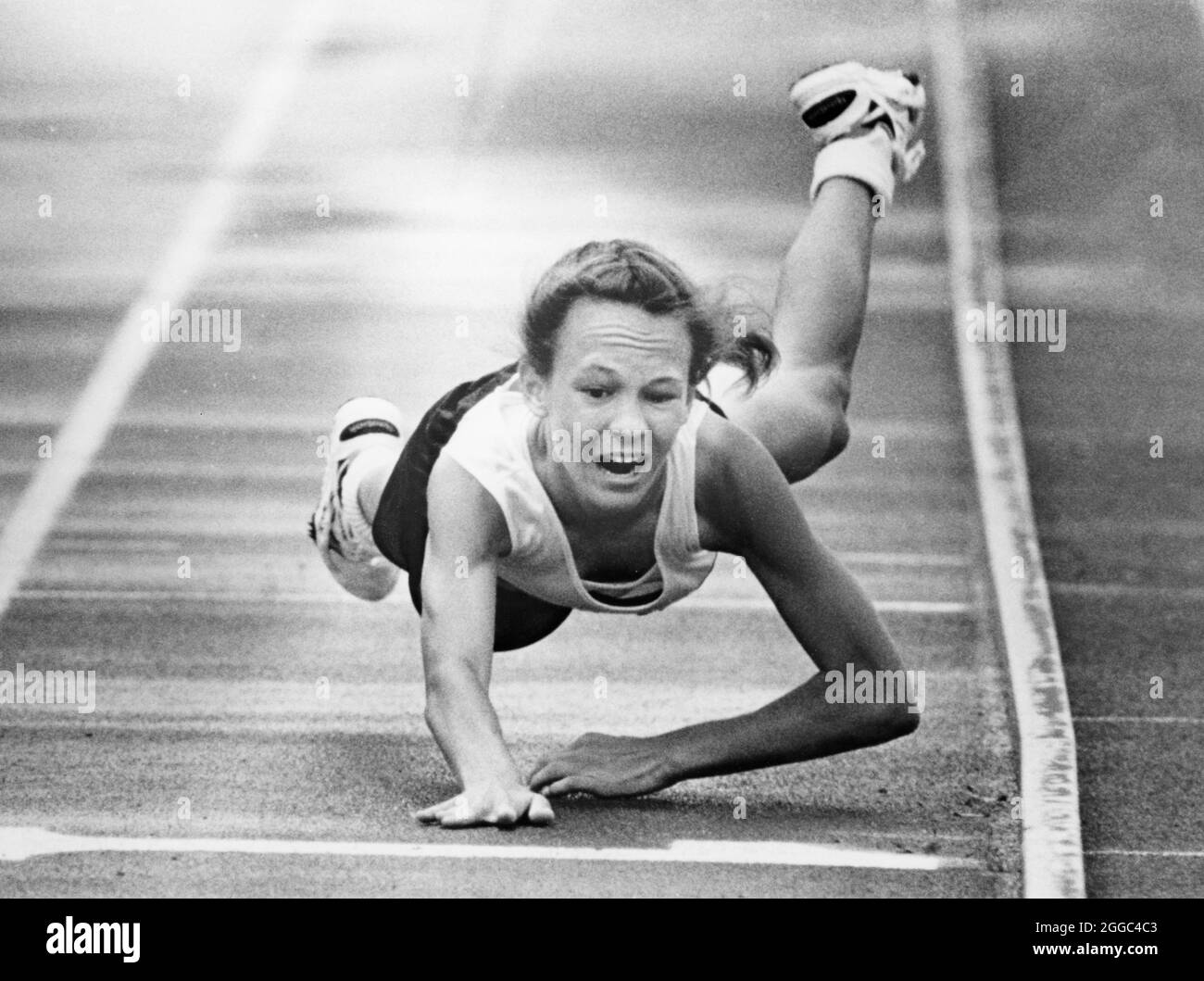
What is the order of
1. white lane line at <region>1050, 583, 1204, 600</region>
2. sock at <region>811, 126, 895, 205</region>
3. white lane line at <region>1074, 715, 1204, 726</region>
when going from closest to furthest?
white lane line at <region>1074, 715, 1204, 726</region> → sock at <region>811, 126, 895, 205</region> → white lane line at <region>1050, 583, 1204, 600</region>

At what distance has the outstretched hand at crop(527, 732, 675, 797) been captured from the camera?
3.52 m

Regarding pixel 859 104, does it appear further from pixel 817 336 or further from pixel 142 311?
pixel 142 311

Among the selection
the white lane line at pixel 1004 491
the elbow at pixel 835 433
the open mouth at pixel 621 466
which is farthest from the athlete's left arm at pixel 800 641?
the elbow at pixel 835 433

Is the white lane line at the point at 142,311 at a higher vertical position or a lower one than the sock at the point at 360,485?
higher

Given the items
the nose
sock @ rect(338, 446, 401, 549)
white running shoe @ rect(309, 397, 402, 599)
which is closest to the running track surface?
white running shoe @ rect(309, 397, 402, 599)

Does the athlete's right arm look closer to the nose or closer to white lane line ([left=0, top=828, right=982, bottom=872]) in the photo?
white lane line ([left=0, top=828, right=982, bottom=872])

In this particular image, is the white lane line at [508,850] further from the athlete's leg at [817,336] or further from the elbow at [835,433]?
the elbow at [835,433]

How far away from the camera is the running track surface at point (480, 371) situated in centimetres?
351

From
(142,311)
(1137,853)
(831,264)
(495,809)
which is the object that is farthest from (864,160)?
(142,311)

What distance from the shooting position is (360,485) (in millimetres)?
4133

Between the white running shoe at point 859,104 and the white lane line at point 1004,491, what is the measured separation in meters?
0.82

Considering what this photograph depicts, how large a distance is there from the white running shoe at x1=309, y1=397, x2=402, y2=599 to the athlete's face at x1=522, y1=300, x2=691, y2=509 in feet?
2.18

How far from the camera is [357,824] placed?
3.43 m
